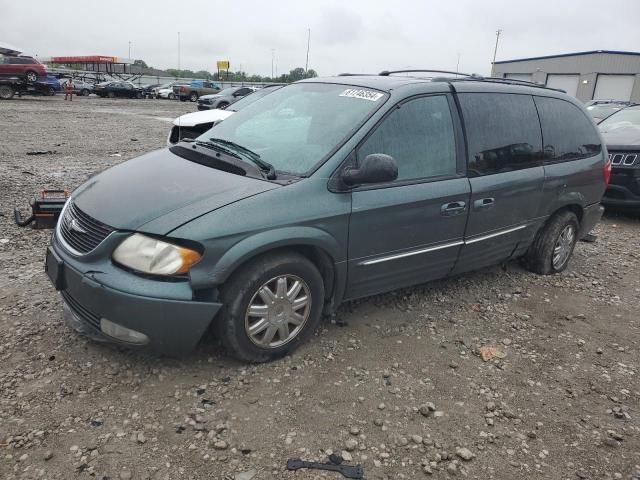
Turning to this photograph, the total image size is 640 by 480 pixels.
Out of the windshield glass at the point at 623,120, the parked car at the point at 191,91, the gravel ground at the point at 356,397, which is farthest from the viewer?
the parked car at the point at 191,91

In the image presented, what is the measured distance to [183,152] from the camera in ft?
12.4

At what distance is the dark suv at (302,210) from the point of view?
9.07ft

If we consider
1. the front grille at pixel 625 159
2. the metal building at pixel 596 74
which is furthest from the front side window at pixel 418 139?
the metal building at pixel 596 74

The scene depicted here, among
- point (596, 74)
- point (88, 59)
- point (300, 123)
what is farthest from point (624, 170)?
point (88, 59)

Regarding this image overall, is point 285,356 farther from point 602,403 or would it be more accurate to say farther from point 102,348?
point 602,403

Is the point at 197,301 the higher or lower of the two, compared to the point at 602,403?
higher

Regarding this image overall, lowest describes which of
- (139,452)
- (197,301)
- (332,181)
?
(139,452)

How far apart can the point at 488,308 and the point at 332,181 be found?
2021 millimetres

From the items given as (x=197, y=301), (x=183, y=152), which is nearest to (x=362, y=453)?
(x=197, y=301)

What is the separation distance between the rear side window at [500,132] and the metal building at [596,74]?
123 feet

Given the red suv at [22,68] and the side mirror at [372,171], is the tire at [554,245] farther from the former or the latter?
the red suv at [22,68]

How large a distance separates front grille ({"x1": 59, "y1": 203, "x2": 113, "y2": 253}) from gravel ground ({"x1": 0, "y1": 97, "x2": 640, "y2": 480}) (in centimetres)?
69

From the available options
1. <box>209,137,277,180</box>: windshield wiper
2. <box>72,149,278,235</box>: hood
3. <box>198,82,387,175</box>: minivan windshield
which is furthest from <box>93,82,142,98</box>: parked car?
<box>72,149,278,235</box>: hood

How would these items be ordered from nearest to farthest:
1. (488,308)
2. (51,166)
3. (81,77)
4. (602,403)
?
(602,403)
(488,308)
(51,166)
(81,77)
